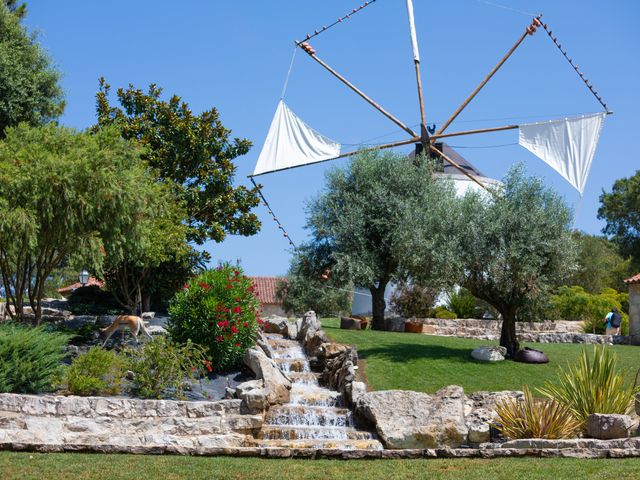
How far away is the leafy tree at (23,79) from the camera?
29.2 metres

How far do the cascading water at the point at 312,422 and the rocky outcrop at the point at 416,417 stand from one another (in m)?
0.40

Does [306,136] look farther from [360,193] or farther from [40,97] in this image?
[40,97]

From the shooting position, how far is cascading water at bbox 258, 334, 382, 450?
15.9 meters

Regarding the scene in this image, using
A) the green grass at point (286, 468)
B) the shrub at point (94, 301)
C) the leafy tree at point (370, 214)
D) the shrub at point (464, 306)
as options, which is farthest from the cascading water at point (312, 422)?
the shrub at point (464, 306)

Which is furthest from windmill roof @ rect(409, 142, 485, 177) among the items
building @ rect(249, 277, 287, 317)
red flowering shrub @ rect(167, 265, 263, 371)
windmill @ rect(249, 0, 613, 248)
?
red flowering shrub @ rect(167, 265, 263, 371)

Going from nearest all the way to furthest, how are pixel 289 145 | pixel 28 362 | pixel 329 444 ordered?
1. pixel 329 444
2. pixel 28 362
3. pixel 289 145

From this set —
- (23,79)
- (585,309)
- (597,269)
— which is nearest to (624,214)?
(597,269)

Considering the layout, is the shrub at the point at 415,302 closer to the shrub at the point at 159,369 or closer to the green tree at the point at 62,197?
the green tree at the point at 62,197

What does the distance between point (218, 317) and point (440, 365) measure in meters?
6.16

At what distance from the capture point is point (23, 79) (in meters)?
29.6

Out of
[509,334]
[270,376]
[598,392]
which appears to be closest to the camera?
A: [598,392]

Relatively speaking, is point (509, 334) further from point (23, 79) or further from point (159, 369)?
point (23, 79)

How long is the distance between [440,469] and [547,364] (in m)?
11.5

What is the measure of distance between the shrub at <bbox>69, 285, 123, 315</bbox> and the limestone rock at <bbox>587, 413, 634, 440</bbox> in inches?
839
